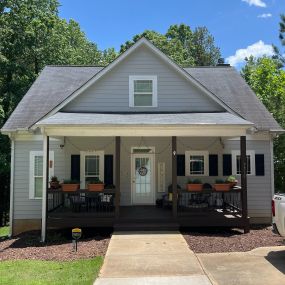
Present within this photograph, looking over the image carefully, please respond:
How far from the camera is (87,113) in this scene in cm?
1373

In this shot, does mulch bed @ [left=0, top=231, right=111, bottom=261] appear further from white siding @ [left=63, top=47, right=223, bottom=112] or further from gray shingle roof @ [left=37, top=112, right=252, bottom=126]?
white siding @ [left=63, top=47, right=223, bottom=112]

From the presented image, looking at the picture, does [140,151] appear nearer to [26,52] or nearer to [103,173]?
[103,173]

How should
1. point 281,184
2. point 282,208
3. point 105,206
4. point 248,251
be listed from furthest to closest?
1. point 281,184
2. point 105,206
3. point 248,251
4. point 282,208

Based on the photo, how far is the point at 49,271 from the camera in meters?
7.77

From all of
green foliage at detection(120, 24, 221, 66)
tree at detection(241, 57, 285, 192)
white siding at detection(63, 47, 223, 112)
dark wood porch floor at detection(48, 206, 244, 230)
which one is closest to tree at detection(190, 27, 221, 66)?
green foliage at detection(120, 24, 221, 66)

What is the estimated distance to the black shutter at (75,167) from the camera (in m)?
14.4

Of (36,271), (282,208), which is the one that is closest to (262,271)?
(282,208)

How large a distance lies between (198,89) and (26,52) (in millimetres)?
14370

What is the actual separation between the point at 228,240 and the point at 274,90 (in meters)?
17.6

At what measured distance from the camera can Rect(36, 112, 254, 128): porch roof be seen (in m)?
11.6

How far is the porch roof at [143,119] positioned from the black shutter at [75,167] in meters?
1.89

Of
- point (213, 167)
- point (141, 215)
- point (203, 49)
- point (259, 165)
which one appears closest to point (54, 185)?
point (141, 215)

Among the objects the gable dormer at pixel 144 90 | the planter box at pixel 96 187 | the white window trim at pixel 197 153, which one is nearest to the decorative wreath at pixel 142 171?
the white window trim at pixel 197 153

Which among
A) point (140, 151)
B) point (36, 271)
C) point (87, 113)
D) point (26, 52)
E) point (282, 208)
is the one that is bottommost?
point (36, 271)
